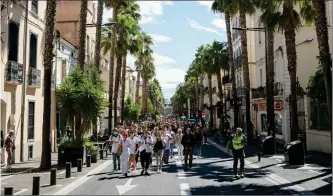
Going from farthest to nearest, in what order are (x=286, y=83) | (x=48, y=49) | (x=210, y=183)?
(x=286, y=83), (x=48, y=49), (x=210, y=183)

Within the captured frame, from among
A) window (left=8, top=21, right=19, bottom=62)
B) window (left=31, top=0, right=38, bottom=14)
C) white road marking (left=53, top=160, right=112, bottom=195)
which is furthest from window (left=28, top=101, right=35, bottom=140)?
white road marking (left=53, top=160, right=112, bottom=195)

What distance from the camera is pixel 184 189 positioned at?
11.5 meters

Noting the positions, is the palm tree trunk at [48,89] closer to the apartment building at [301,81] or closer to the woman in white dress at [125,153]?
the woman in white dress at [125,153]

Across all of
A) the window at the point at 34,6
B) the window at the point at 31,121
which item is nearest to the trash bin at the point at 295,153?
the window at the point at 31,121

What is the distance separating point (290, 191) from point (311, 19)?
39.5ft

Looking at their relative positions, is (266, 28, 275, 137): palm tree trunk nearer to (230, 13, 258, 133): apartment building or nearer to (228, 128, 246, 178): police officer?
(228, 128, 246, 178): police officer

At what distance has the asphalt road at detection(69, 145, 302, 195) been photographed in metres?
11.1

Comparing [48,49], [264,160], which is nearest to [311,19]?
[264,160]

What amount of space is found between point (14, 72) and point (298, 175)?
1408cm

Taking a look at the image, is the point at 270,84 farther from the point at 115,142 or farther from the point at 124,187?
the point at 124,187

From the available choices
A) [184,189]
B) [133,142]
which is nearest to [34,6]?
[133,142]

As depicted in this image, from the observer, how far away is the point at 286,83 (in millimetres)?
28969

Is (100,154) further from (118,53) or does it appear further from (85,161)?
(118,53)

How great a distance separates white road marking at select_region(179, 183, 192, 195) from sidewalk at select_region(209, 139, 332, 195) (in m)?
2.87
